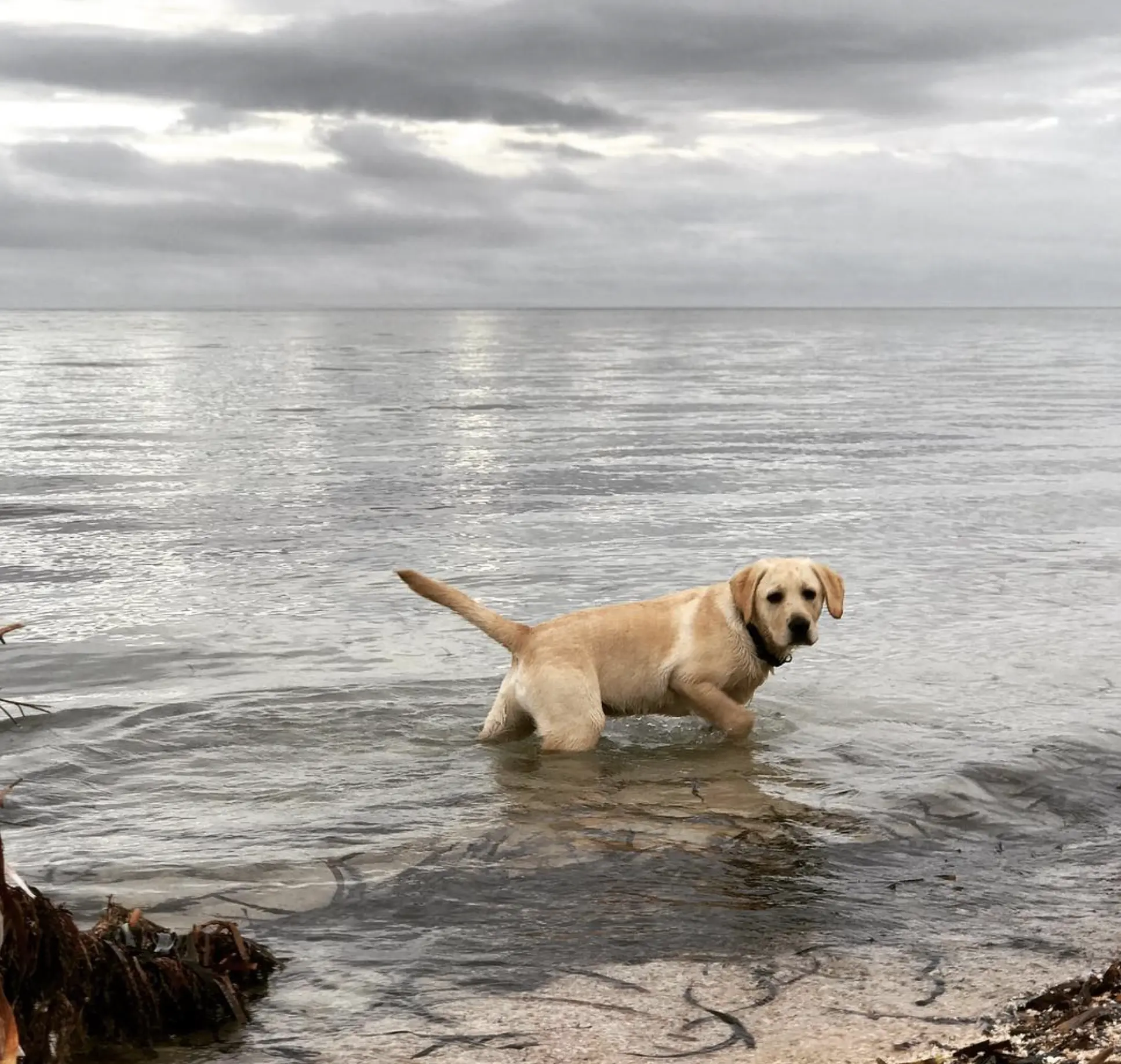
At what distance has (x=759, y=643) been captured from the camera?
759cm

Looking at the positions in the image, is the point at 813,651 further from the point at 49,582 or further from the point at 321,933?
the point at 49,582

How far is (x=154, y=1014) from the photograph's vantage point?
4070 millimetres

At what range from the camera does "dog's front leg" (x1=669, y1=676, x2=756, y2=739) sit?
756cm

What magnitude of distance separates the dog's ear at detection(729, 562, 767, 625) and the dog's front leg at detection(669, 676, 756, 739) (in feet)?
1.38

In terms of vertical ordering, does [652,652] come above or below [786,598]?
below

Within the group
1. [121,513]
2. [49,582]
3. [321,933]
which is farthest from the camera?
[121,513]

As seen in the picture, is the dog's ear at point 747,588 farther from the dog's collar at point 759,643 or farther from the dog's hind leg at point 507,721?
the dog's hind leg at point 507,721

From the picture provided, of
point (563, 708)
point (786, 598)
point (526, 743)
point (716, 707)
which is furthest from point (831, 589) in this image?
point (526, 743)

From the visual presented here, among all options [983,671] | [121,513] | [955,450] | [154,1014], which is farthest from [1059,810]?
[955,450]

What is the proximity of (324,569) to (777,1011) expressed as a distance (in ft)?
30.8

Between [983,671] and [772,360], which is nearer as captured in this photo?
[983,671]

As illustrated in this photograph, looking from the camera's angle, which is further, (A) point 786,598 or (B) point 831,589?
(B) point 831,589

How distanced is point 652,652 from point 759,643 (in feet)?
1.91

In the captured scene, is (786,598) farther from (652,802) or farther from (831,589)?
(652,802)
